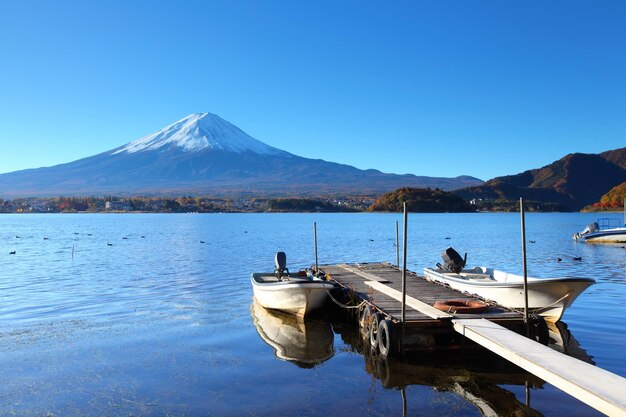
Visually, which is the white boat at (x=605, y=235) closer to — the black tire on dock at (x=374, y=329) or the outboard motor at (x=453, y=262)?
the outboard motor at (x=453, y=262)

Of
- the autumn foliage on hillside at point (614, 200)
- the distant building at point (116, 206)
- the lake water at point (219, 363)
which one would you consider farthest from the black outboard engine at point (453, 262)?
the distant building at point (116, 206)

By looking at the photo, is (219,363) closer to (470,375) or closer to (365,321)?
(365,321)

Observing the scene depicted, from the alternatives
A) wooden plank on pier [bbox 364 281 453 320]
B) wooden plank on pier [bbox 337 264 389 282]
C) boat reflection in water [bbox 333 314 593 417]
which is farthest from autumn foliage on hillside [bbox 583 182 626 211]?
boat reflection in water [bbox 333 314 593 417]

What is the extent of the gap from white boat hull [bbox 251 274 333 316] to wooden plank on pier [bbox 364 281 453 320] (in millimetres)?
1592

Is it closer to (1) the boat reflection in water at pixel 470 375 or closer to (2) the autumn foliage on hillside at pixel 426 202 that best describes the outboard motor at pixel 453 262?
(1) the boat reflection in water at pixel 470 375

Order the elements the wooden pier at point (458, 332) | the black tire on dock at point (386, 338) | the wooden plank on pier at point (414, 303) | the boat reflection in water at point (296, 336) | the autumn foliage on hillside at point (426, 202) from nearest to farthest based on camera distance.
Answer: the wooden pier at point (458, 332), the black tire on dock at point (386, 338), the wooden plank on pier at point (414, 303), the boat reflection in water at point (296, 336), the autumn foliage on hillside at point (426, 202)

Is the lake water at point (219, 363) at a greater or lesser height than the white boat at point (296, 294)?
lesser

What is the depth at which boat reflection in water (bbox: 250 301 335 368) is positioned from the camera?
12.3 metres

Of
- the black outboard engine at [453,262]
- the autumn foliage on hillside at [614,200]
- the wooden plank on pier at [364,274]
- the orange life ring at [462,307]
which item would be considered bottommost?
the wooden plank on pier at [364,274]

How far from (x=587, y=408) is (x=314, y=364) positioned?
5156 millimetres

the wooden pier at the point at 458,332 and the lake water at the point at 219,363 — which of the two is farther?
the lake water at the point at 219,363

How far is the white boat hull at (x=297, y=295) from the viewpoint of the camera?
598 inches

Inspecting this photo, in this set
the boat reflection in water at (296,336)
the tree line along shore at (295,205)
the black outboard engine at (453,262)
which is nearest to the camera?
the boat reflection in water at (296,336)

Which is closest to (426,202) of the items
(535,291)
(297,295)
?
(297,295)
